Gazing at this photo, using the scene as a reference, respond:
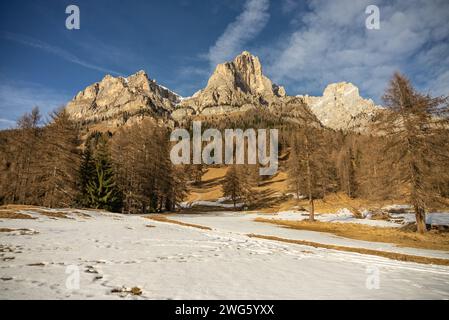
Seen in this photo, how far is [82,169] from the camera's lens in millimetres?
42750

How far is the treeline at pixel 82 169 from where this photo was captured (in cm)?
3484

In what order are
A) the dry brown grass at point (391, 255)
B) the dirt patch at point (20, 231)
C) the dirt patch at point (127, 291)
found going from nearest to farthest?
the dirt patch at point (127, 291)
the dry brown grass at point (391, 255)
the dirt patch at point (20, 231)

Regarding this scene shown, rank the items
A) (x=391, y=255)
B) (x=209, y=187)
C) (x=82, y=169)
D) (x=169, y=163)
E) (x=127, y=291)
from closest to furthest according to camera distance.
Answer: (x=127, y=291), (x=391, y=255), (x=82, y=169), (x=169, y=163), (x=209, y=187)

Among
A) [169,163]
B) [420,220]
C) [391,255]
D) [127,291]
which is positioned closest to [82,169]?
[169,163]

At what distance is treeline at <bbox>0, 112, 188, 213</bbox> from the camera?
34.8m

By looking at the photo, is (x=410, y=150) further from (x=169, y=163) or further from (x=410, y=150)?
(x=169, y=163)

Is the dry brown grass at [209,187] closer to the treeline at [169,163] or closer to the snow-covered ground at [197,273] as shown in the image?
the treeline at [169,163]

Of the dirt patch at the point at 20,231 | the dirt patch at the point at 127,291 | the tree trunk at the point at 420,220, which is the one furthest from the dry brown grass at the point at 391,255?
the dirt patch at the point at 20,231

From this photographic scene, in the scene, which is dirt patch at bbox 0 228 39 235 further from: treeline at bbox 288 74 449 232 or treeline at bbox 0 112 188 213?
treeline at bbox 288 74 449 232

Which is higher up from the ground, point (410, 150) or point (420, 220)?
point (410, 150)

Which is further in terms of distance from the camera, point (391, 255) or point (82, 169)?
point (82, 169)

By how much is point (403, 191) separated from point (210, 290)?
2080 centimetres

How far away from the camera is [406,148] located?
71.0 ft

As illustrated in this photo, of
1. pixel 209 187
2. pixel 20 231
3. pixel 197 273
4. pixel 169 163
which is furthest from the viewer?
pixel 209 187
